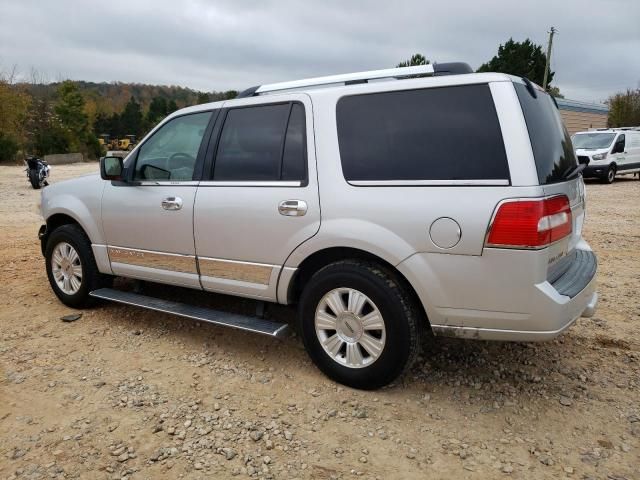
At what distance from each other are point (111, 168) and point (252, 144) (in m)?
1.40

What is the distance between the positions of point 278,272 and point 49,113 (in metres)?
45.0

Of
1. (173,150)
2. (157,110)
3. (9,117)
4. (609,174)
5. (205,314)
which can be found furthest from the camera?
(157,110)

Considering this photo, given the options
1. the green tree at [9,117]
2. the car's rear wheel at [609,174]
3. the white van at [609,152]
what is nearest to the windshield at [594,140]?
the white van at [609,152]

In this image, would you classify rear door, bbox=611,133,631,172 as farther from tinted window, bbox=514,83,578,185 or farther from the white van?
tinted window, bbox=514,83,578,185

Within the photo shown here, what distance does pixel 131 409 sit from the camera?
302 cm

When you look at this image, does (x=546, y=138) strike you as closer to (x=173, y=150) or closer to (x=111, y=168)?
(x=173, y=150)

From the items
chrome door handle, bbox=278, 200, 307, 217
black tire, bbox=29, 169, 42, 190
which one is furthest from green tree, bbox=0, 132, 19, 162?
chrome door handle, bbox=278, 200, 307, 217

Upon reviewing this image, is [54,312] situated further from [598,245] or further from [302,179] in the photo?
[598,245]

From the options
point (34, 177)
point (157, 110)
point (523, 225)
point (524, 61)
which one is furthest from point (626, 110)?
point (157, 110)

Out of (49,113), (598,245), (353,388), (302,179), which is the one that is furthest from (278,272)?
(49,113)

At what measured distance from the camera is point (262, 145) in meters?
3.52

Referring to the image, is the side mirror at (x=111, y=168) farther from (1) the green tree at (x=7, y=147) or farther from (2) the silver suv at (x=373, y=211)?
(1) the green tree at (x=7, y=147)

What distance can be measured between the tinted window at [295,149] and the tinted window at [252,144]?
45 mm

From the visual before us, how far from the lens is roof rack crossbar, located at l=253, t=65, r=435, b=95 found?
316cm
